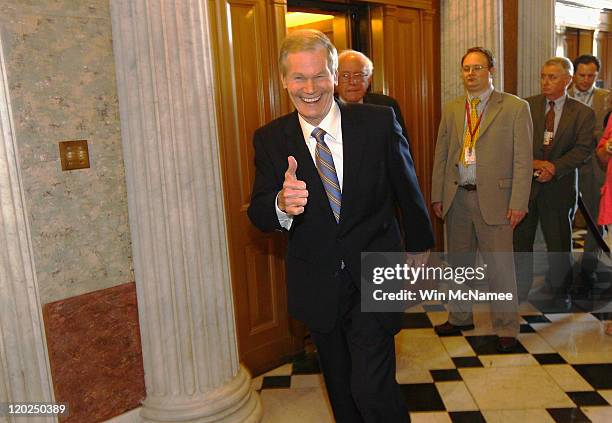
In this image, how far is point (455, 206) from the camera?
379 centimetres

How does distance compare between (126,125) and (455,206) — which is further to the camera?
(455,206)

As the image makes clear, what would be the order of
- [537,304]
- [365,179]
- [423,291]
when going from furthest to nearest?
[423,291]
[537,304]
[365,179]

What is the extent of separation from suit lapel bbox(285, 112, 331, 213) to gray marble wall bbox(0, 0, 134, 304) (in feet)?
2.53

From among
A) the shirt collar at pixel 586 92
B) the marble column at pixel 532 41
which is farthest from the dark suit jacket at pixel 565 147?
the shirt collar at pixel 586 92

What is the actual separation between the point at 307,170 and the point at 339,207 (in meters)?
0.19

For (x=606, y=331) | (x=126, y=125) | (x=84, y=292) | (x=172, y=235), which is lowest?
(x=606, y=331)

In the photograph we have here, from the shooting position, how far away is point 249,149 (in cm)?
337

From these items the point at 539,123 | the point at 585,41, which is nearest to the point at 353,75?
the point at 539,123

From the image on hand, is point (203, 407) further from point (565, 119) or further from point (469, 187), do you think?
point (565, 119)

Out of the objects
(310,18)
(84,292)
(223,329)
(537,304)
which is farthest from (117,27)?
(537,304)

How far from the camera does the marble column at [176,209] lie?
2344 millimetres

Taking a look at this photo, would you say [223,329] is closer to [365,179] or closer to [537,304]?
[365,179]

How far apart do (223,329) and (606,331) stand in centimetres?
263

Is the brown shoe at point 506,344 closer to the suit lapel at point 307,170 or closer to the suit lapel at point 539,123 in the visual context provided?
the suit lapel at point 539,123
